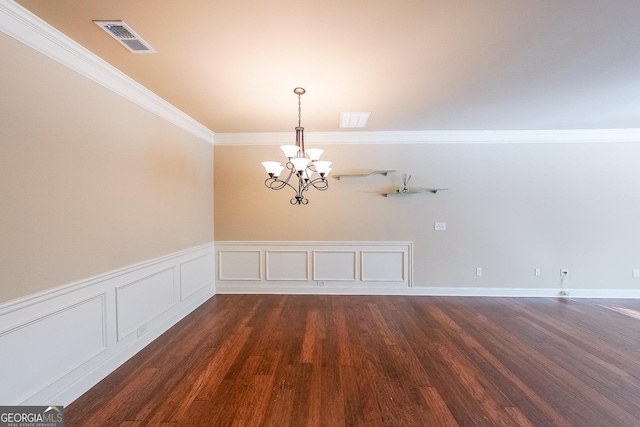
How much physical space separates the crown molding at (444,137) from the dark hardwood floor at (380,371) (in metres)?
2.69

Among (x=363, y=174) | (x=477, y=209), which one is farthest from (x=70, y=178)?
(x=477, y=209)

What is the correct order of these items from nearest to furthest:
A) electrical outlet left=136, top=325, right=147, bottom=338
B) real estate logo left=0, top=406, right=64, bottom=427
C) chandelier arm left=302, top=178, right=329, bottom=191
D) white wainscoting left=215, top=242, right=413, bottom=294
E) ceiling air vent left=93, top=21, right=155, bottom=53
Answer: real estate logo left=0, top=406, right=64, bottom=427, ceiling air vent left=93, top=21, right=155, bottom=53, electrical outlet left=136, top=325, right=147, bottom=338, chandelier arm left=302, top=178, right=329, bottom=191, white wainscoting left=215, top=242, right=413, bottom=294

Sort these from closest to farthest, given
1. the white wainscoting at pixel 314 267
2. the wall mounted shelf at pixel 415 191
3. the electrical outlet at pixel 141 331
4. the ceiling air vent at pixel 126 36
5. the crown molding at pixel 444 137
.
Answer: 1. the ceiling air vent at pixel 126 36
2. the electrical outlet at pixel 141 331
3. the crown molding at pixel 444 137
4. the wall mounted shelf at pixel 415 191
5. the white wainscoting at pixel 314 267

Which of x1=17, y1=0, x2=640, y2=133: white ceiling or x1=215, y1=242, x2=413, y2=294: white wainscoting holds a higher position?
x1=17, y1=0, x2=640, y2=133: white ceiling

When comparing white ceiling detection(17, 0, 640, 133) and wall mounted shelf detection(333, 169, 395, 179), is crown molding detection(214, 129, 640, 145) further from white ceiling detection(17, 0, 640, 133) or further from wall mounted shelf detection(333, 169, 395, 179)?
white ceiling detection(17, 0, 640, 133)

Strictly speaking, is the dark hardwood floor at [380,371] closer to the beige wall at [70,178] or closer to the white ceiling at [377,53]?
the beige wall at [70,178]

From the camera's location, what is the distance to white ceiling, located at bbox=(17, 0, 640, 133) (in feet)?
5.11

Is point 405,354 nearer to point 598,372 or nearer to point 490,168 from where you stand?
point 598,372

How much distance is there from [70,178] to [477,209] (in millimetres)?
5145

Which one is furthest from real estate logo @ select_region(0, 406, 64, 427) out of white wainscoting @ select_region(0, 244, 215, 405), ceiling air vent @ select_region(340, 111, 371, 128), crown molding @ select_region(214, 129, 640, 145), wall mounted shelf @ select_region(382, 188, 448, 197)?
wall mounted shelf @ select_region(382, 188, 448, 197)

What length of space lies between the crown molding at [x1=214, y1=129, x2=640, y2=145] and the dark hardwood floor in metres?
2.69

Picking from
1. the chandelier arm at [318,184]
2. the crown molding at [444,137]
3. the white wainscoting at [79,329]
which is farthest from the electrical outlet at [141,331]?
the crown molding at [444,137]

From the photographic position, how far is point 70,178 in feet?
6.21

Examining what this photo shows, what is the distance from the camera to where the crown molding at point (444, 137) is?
4020 mm
